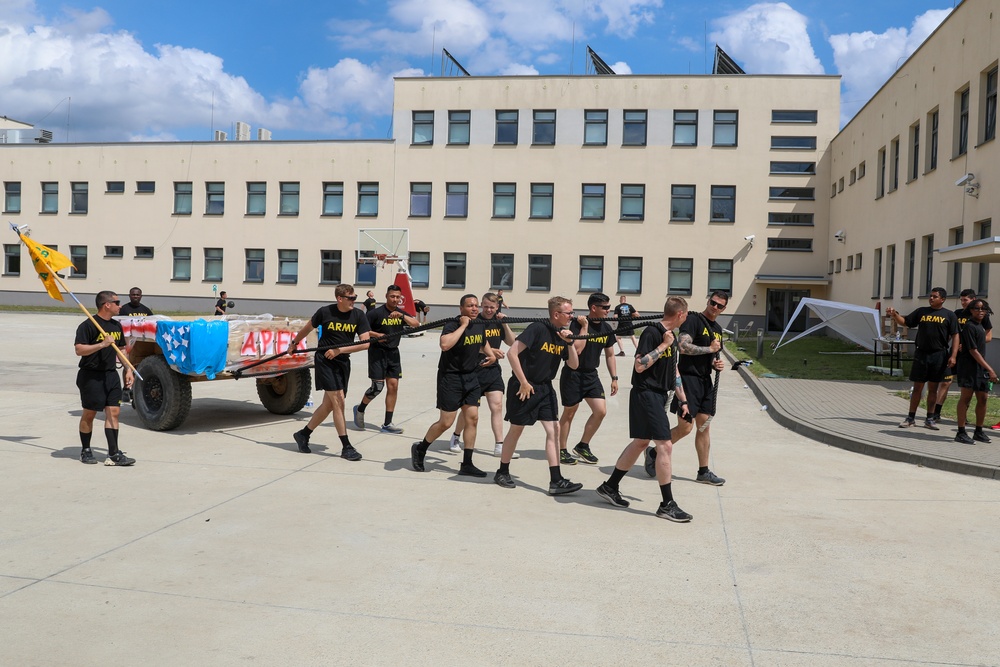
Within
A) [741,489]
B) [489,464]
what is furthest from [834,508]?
[489,464]

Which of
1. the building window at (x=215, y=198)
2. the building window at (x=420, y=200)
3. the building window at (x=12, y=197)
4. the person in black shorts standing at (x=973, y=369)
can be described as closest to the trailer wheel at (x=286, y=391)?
the person in black shorts standing at (x=973, y=369)

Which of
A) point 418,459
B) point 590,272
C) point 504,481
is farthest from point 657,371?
point 590,272

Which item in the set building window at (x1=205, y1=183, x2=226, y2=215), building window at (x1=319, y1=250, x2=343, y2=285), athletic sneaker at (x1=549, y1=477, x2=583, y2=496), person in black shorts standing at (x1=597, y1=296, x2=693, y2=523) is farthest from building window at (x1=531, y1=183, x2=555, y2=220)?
person in black shorts standing at (x1=597, y1=296, x2=693, y2=523)

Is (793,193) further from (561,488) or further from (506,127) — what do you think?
(561,488)

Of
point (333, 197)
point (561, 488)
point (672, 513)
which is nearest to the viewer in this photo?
point (672, 513)

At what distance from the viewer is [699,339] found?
7691 mm

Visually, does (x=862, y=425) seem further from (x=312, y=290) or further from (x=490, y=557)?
(x=312, y=290)

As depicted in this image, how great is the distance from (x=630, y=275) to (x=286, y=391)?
101 ft

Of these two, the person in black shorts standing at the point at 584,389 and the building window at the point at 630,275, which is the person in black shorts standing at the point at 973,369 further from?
the building window at the point at 630,275

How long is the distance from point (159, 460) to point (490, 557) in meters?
4.49

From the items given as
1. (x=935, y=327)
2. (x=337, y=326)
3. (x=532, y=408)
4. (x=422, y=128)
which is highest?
(x=422, y=128)

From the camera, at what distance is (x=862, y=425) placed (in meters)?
11.4

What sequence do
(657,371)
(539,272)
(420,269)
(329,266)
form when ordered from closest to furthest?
(657,371) → (539,272) → (420,269) → (329,266)

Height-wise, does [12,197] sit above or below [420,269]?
above
